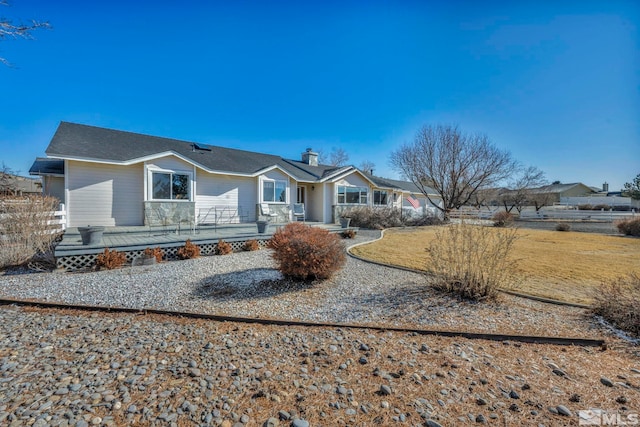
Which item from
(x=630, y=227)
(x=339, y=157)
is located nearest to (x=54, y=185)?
(x=630, y=227)

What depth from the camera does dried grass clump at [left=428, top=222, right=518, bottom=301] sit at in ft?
15.2

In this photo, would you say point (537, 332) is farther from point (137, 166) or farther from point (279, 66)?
point (279, 66)

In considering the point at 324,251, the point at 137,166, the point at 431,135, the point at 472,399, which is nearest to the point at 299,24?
the point at 137,166

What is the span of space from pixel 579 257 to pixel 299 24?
13487 millimetres

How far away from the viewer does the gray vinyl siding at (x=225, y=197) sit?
534 inches

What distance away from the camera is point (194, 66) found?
13617mm

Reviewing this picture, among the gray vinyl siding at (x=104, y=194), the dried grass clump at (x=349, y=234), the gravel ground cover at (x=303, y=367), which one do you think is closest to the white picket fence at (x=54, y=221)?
the gray vinyl siding at (x=104, y=194)

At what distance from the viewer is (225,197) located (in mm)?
14445

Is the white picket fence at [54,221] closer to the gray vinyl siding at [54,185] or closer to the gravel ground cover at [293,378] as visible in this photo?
the gray vinyl siding at [54,185]

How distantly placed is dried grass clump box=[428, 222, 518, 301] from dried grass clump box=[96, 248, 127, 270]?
7.66m

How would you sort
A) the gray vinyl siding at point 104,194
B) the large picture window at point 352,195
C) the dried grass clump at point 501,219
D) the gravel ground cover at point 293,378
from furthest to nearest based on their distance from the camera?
the dried grass clump at point 501,219
the large picture window at point 352,195
the gray vinyl siding at point 104,194
the gravel ground cover at point 293,378

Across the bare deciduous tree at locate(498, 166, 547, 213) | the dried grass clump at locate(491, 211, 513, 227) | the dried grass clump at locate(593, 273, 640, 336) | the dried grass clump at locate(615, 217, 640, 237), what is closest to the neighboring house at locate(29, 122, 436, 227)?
the dried grass clump at locate(593, 273, 640, 336)

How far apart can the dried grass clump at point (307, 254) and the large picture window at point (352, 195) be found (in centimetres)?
1299

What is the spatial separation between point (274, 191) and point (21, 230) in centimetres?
1052
